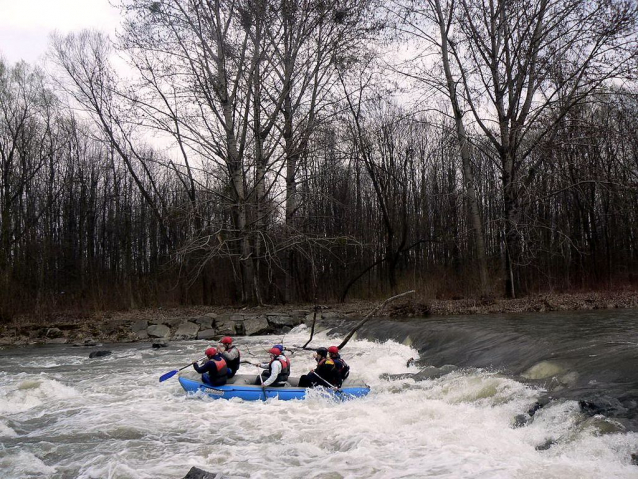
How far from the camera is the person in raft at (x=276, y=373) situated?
8680mm

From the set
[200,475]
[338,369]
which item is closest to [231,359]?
[338,369]

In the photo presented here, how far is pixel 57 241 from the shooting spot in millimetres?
28391

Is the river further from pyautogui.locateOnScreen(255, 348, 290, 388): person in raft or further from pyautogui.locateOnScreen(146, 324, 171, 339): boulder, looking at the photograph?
pyautogui.locateOnScreen(146, 324, 171, 339): boulder

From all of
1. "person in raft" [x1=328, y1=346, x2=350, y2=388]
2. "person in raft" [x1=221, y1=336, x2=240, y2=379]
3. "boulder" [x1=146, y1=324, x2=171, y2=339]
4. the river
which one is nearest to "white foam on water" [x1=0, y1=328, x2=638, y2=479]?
the river

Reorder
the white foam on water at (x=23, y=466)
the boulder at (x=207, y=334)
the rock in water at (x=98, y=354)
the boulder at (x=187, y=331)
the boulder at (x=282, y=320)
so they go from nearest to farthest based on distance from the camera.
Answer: the white foam on water at (x=23, y=466) < the rock in water at (x=98, y=354) < the boulder at (x=207, y=334) < the boulder at (x=187, y=331) < the boulder at (x=282, y=320)

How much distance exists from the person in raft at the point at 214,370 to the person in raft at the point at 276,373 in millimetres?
586

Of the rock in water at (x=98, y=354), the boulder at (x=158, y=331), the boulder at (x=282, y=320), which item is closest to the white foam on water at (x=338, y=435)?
the rock in water at (x=98, y=354)

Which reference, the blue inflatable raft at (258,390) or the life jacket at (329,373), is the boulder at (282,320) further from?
the life jacket at (329,373)

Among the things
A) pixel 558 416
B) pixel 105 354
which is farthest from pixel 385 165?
pixel 558 416

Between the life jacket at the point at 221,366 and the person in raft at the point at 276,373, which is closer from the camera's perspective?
the person in raft at the point at 276,373

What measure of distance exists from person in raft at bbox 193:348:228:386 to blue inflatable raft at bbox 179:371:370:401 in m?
0.10

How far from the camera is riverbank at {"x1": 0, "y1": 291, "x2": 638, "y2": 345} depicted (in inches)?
644

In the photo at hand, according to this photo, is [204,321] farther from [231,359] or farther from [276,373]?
[276,373]

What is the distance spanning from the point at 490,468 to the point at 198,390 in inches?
206
